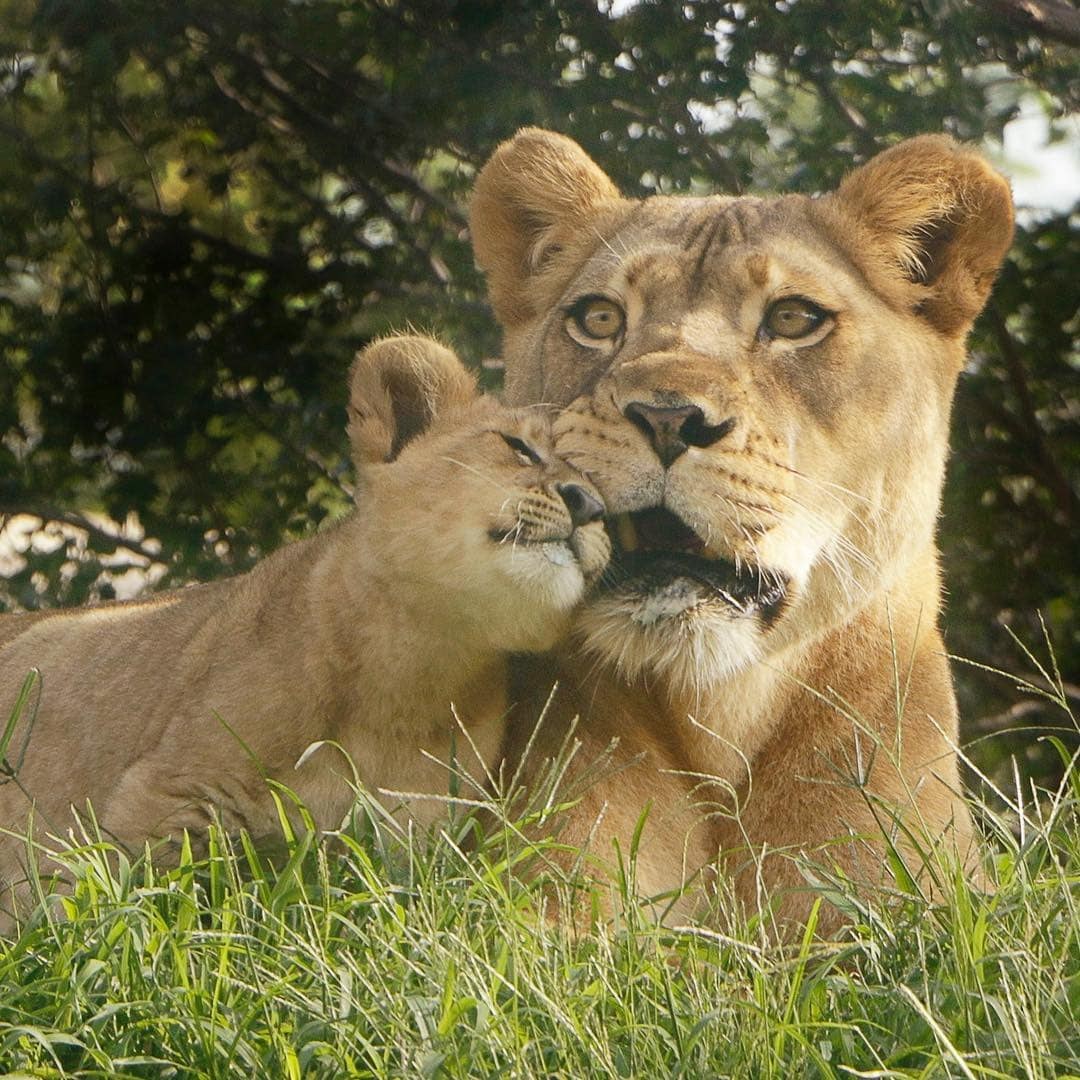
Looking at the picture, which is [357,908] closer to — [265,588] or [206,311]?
[265,588]

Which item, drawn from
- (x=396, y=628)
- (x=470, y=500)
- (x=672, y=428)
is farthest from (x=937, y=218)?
(x=396, y=628)

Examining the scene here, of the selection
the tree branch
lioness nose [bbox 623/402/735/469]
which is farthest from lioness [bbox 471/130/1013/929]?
the tree branch

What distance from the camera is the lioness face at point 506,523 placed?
3205mm

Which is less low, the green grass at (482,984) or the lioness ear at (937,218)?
the lioness ear at (937,218)

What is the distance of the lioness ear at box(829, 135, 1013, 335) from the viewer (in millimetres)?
3863

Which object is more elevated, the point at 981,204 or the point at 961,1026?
the point at 981,204

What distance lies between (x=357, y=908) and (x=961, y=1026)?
1040 mm

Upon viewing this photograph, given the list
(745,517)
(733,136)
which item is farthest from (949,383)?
(733,136)

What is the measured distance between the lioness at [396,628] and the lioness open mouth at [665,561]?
8 centimetres

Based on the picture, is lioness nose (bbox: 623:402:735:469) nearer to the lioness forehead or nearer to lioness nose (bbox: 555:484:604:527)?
lioness nose (bbox: 555:484:604:527)

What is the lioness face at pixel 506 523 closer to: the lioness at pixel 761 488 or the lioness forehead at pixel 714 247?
the lioness at pixel 761 488

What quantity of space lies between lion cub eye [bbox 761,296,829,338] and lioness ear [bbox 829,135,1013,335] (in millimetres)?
259

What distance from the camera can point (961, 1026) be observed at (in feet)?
8.68

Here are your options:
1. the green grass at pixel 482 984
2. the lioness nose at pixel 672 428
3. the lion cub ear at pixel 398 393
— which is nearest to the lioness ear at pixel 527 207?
the lion cub ear at pixel 398 393
